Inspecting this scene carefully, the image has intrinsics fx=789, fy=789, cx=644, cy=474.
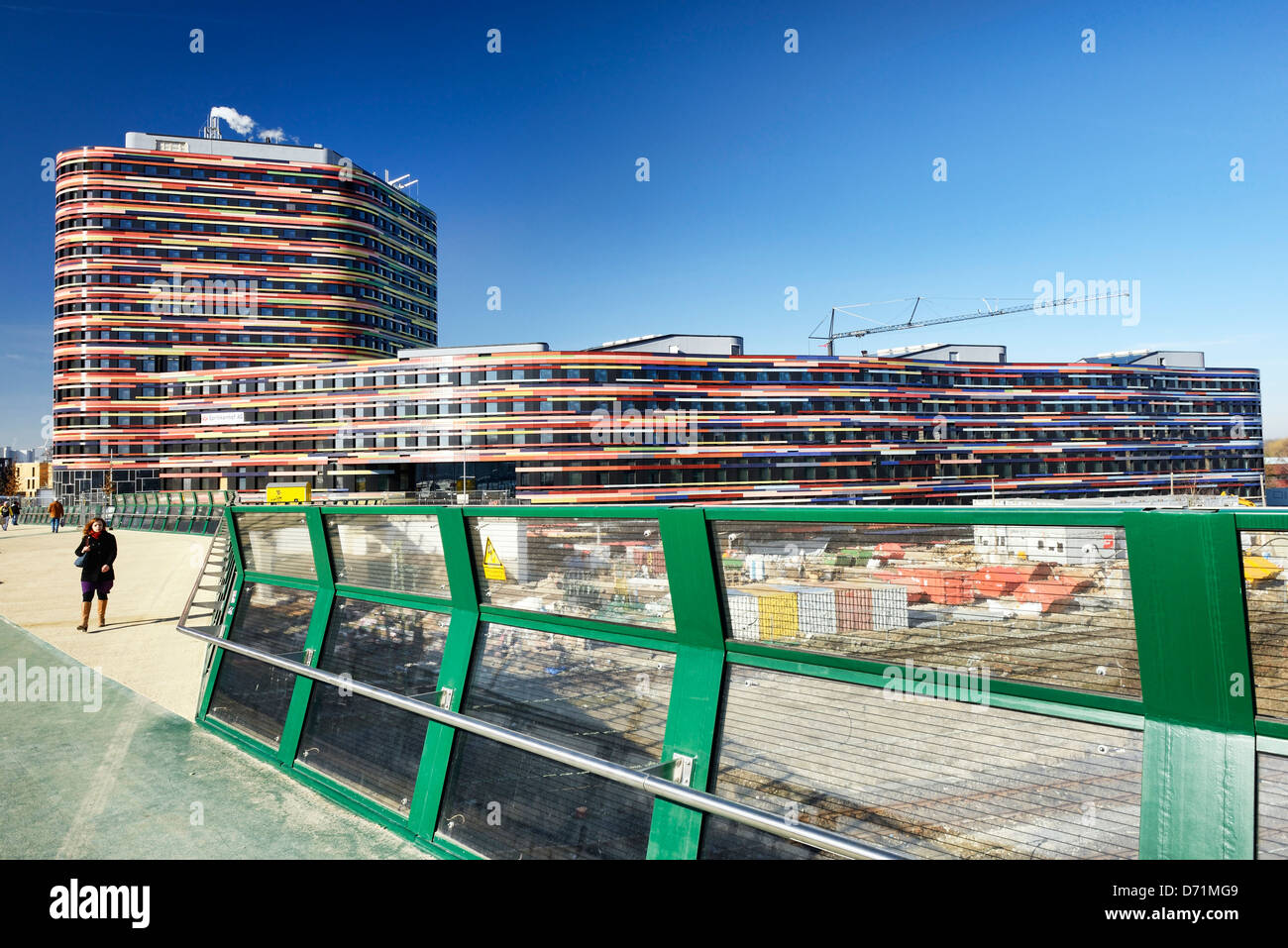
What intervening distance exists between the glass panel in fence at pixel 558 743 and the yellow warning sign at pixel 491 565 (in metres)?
0.33

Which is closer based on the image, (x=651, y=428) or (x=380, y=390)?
(x=651, y=428)

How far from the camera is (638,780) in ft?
11.3

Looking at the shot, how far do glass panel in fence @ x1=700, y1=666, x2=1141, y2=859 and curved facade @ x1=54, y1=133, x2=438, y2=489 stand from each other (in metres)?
94.2

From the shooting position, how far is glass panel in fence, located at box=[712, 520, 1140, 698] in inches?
102

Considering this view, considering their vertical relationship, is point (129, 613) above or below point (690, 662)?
below

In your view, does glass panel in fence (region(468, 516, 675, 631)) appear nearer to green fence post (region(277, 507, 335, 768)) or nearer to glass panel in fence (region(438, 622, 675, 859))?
glass panel in fence (region(438, 622, 675, 859))

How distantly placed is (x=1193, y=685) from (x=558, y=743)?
282 centimetres

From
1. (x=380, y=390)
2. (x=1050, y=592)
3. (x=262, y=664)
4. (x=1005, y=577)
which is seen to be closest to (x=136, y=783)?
(x=262, y=664)

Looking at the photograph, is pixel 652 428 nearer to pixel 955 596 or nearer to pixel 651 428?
pixel 651 428

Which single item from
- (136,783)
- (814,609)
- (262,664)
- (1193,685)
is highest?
(814,609)

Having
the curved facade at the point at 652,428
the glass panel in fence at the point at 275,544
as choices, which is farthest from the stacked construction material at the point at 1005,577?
the curved facade at the point at 652,428
